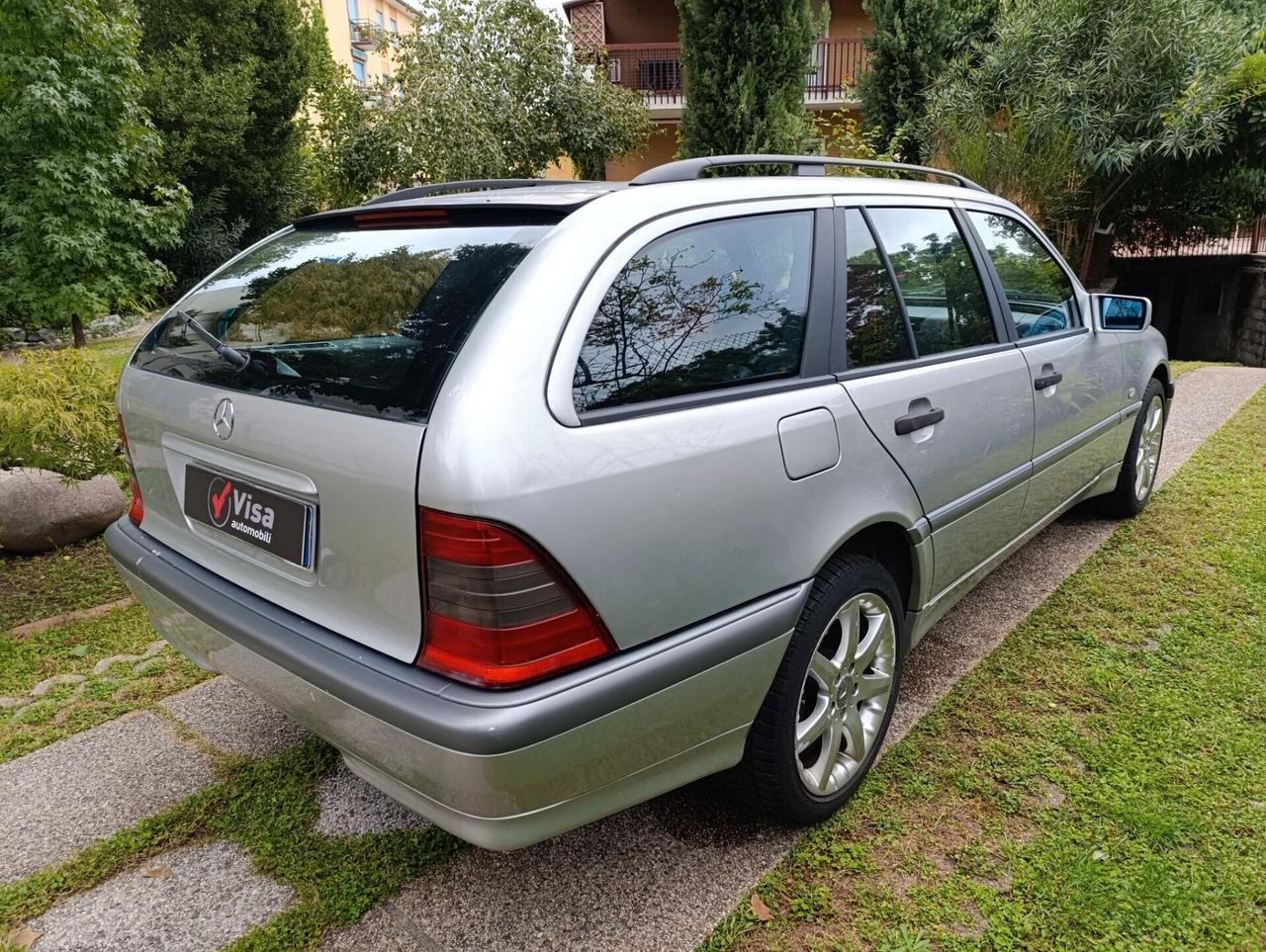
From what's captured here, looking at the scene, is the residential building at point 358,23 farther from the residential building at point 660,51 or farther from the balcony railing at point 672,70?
the balcony railing at point 672,70

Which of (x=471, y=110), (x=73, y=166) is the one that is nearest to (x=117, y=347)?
(x=471, y=110)

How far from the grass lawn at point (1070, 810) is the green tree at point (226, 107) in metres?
15.1

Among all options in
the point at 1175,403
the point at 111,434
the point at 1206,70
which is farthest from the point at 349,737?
the point at 1206,70

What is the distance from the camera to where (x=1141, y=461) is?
13.8ft

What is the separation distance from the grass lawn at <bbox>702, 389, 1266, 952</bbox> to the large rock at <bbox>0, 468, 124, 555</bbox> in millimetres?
3856

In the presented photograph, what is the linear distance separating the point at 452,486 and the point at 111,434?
3200 millimetres

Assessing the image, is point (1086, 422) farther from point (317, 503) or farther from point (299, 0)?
point (299, 0)

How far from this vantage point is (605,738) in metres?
1.59

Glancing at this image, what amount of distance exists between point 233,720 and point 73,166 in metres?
5.18

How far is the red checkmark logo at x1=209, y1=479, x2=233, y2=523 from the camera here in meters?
1.90

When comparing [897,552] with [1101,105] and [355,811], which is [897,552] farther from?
[1101,105]

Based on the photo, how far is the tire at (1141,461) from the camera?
4.06 metres

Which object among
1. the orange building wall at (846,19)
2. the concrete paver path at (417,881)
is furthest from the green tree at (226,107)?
the concrete paver path at (417,881)

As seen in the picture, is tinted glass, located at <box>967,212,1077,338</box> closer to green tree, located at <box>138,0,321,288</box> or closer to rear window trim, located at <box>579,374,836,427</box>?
rear window trim, located at <box>579,374,836,427</box>
